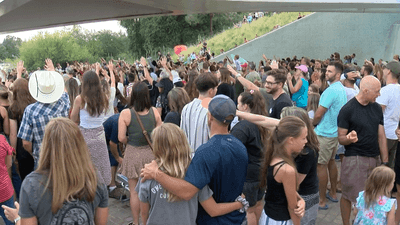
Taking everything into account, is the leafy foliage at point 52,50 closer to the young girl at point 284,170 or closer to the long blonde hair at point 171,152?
the long blonde hair at point 171,152

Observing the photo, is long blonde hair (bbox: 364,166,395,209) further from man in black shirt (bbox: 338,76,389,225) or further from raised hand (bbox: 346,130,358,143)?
man in black shirt (bbox: 338,76,389,225)

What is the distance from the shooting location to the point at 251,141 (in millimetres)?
3268

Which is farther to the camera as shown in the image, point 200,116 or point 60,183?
point 200,116

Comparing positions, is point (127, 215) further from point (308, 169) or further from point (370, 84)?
point (370, 84)

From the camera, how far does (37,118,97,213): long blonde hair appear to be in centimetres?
178

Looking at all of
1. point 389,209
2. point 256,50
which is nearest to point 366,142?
point 389,209

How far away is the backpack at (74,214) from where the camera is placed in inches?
71.7

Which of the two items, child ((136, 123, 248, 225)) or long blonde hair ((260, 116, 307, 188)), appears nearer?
child ((136, 123, 248, 225))

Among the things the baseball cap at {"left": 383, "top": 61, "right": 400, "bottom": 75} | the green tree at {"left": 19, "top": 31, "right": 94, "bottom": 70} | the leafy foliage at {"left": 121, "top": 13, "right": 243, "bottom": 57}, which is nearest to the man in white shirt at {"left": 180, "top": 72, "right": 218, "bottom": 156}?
the baseball cap at {"left": 383, "top": 61, "right": 400, "bottom": 75}

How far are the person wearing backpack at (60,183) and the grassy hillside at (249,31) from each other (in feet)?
86.3

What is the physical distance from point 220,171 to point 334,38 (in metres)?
21.9

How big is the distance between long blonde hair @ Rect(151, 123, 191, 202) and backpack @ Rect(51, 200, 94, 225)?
557 mm

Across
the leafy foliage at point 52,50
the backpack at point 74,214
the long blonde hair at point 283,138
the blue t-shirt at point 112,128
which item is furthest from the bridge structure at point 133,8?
the leafy foliage at point 52,50

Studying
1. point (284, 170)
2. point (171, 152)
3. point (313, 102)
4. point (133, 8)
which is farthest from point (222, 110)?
point (133, 8)
